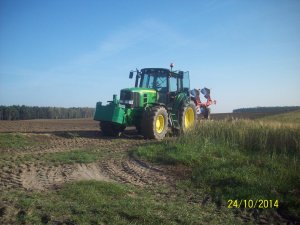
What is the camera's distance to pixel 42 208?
507cm

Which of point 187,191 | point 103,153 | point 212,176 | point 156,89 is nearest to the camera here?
point 187,191

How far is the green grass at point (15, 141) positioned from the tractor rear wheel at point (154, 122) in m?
4.30

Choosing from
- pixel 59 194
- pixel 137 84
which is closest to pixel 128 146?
pixel 137 84

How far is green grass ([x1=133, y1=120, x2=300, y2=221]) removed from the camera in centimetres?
629

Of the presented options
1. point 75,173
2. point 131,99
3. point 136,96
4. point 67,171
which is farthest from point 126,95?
point 75,173

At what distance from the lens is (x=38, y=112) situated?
1463 inches

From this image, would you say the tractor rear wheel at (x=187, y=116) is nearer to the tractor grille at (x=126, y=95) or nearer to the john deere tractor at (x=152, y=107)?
the john deere tractor at (x=152, y=107)

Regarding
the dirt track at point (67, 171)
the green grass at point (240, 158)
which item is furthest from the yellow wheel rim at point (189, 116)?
the dirt track at point (67, 171)

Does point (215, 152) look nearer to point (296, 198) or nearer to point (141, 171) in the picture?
point (141, 171)

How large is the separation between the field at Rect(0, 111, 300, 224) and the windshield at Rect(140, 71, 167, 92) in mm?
3505

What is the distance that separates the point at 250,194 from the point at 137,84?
31.9 ft

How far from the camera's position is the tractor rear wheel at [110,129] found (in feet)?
46.4
